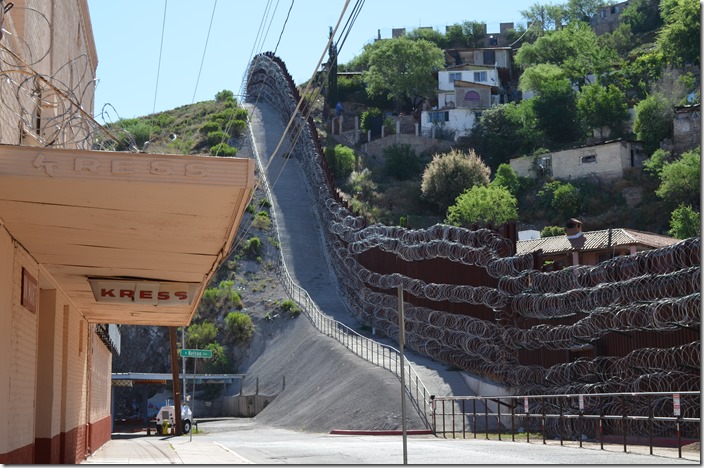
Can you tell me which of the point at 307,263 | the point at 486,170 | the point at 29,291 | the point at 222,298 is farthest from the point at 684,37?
the point at 29,291

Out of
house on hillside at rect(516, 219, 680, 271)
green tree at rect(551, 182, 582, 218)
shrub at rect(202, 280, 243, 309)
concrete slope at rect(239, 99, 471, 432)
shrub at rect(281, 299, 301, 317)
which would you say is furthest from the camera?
green tree at rect(551, 182, 582, 218)

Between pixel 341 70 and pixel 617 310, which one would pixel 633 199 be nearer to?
pixel 617 310

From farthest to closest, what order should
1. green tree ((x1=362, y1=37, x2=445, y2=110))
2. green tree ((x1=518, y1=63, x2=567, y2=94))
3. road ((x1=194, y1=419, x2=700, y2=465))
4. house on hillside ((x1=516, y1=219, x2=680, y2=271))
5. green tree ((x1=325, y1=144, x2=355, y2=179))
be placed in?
green tree ((x1=362, y1=37, x2=445, y2=110)) → green tree ((x1=518, y1=63, x2=567, y2=94)) → green tree ((x1=325, y1=144, x2=355, y2=179)) → house on hillside ((x1=516, y1=219, x2=680, y2=271)) → road ((x1=194, y1=419, x2=700, y2=465))

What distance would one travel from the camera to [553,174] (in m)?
87.1

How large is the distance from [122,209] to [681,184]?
69.1 m

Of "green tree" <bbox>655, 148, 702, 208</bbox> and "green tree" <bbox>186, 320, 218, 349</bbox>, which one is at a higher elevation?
"green tree" <bbox>655, 148, 702, 208</bbox>

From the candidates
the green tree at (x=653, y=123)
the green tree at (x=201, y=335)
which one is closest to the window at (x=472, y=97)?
the green tree at (x=653, y=123)

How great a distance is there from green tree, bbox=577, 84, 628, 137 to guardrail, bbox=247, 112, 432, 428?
117 feet

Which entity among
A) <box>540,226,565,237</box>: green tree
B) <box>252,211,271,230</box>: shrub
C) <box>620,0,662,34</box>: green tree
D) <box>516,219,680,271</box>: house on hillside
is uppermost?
<box>620,0,662,34</box>: green tree

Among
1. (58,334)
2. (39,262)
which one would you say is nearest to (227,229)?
(39,262)

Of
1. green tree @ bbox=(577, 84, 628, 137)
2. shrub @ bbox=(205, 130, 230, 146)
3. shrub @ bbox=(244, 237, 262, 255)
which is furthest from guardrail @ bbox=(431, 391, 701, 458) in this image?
shrub @ bbox=(205, 130, 230, 146)

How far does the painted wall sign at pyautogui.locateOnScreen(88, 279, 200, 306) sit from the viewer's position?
739 inches

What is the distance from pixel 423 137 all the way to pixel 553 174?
2068cm

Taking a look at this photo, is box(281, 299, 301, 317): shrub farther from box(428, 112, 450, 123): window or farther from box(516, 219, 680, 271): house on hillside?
box(428, 112, 450, 123): window
